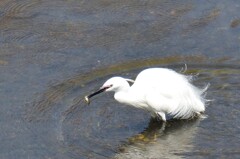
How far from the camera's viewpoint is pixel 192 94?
833 cm

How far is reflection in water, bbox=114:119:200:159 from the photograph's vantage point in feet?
24.8

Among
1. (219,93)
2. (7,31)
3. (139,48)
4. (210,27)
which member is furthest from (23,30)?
(219,93)

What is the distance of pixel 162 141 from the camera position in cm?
789

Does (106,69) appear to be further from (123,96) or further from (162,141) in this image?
(162,141)

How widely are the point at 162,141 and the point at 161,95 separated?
56 centimetres

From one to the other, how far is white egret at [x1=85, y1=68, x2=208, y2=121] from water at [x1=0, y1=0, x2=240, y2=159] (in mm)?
152

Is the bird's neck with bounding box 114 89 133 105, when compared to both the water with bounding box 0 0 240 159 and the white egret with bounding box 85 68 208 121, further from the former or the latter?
the water with bounding box 0 0 240 159

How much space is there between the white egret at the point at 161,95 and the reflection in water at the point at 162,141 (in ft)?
0.39

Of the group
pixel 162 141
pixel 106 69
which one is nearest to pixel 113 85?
pixel 162 141

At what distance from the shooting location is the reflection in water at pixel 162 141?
7.57 meters

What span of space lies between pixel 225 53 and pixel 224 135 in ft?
6.89

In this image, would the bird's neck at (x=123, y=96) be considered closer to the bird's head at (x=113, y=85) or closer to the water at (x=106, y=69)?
the bird's head at (x=113, y=85)

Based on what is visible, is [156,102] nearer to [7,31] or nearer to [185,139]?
[185,139]

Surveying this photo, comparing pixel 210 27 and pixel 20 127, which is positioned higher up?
pixel 210 27
